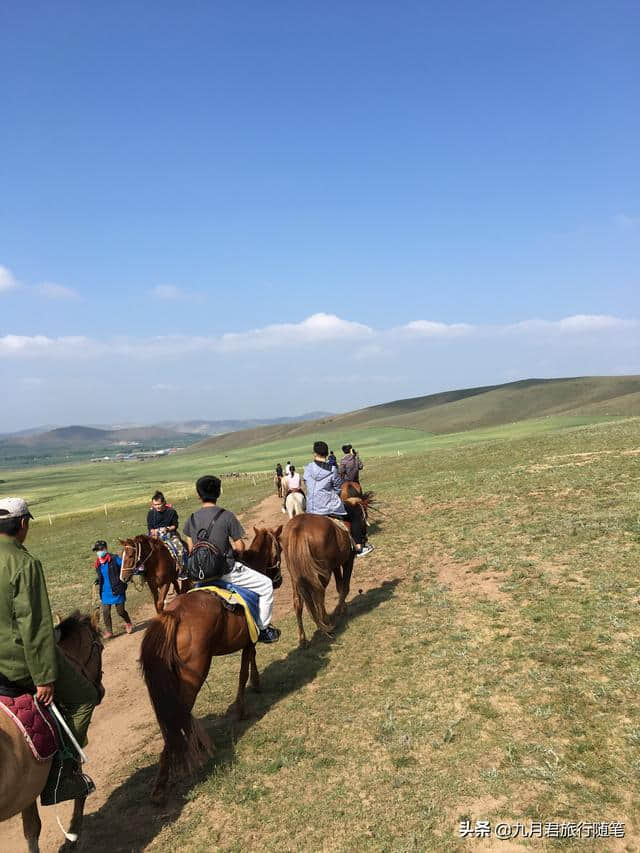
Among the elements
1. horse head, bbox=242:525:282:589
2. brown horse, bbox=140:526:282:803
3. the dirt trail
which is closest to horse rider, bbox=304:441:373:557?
horse head, bbox=242:525:282:589

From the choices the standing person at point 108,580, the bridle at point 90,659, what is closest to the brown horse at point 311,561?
the bridle at point 90,659

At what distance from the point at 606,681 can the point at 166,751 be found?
Result: 20.8ft

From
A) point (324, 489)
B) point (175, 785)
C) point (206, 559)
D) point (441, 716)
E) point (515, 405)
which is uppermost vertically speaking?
point (515, 405)

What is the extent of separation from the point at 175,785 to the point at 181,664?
182cm

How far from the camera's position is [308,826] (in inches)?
219

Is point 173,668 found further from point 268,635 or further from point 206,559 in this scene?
point 268,635

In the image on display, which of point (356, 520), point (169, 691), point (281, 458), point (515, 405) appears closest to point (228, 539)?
point (169, 691)

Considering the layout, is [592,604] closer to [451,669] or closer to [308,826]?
[451,669]

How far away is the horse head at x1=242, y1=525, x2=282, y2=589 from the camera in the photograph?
8.50 m

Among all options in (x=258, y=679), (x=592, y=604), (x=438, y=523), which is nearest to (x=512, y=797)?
(x=258, y=679)

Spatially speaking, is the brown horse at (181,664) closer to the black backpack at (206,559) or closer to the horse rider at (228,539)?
the black backpack at (206,559)

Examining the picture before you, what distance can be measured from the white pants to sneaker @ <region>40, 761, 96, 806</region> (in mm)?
2973

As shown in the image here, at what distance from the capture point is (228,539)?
25.0 ft

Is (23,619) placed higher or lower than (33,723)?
higher
